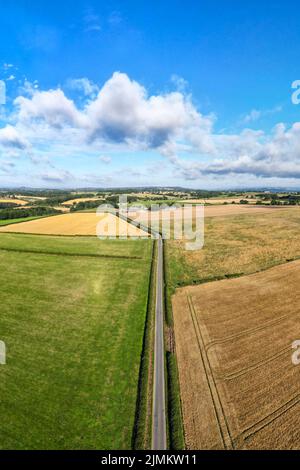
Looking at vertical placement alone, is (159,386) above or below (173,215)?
below

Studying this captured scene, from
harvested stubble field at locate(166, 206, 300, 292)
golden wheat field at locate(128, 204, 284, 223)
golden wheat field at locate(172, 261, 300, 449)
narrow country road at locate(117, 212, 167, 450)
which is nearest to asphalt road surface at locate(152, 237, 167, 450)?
narrow country road at locate(117, 212, 167, 450)

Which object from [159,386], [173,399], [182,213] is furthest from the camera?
[182,213]

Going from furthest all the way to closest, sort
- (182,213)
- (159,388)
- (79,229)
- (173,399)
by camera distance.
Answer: (182,213), (79,229), (159,388), (173,399)

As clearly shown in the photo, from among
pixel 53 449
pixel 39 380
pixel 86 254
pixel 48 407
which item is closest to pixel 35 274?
pixel 86 254

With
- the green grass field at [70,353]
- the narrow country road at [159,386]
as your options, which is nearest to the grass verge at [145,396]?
the narrow country road at [159,386]

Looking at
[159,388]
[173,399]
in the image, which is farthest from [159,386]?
[173,399]

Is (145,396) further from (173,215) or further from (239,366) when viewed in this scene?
(173,215)

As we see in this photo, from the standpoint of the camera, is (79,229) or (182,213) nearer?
(79,229)

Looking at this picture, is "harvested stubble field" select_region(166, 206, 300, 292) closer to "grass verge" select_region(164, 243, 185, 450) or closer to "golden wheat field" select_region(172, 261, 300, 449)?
"golden wheat field" select_region(172, 261, 300, 449)
